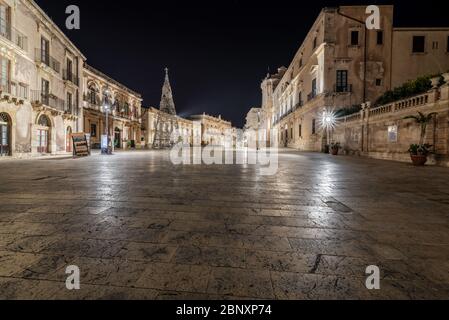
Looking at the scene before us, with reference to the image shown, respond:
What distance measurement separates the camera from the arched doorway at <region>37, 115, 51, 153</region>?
18961mm

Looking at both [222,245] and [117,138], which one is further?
[117,138]

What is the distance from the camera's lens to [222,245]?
2.67 metres

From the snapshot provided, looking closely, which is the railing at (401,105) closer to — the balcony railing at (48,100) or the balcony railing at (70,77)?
the balcony railing at (48,100)

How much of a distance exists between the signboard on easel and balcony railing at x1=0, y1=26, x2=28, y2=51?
21.8 ft

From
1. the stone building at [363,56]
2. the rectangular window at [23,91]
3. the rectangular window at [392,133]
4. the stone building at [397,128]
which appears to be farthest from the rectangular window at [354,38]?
the rectangular window at [23,91]

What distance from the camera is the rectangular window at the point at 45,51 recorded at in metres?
19.4

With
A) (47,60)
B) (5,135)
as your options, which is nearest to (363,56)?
(47,60)

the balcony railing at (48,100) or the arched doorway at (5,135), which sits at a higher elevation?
the balcony railing at (48,100)

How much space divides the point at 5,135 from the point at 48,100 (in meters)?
5.31

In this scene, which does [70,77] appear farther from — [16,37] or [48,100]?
[16,37]

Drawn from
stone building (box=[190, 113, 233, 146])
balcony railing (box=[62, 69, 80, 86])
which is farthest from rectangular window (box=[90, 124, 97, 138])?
stone building (box=[190, 113, 233, 146])

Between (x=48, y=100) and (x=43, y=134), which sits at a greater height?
(x=48, y=100)
